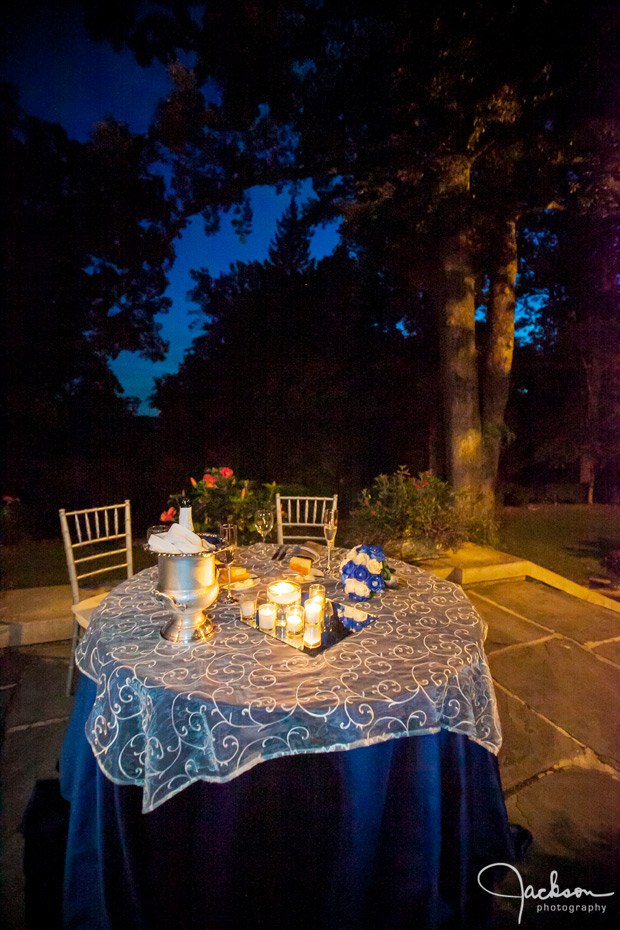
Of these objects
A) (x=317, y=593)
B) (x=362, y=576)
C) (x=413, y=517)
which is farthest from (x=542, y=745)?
(x=413, y=517)

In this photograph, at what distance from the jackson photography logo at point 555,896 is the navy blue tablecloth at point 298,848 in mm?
279

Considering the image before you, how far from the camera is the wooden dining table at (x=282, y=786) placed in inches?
43.3

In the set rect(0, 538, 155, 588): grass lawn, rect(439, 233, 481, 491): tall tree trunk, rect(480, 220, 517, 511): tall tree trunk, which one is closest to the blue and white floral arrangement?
rect(0, 538, 155, 588): grass lawn

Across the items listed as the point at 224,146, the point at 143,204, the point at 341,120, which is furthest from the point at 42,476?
the point at 341,120

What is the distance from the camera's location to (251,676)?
1193 millimetres

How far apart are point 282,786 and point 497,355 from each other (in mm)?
6068

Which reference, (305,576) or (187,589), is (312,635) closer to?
(187,589)

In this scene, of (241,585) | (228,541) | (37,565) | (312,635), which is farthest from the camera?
(37,565)

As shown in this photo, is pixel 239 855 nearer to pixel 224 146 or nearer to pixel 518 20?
pixel 518 20

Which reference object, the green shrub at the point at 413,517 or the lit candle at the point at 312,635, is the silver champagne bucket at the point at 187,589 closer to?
the lit candle at the point at 312,635

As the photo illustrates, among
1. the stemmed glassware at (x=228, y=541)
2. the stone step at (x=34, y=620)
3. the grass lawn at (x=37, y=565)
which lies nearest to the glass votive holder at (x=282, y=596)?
the stemmed glassware at (x=228, y=541)

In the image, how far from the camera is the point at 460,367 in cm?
581
